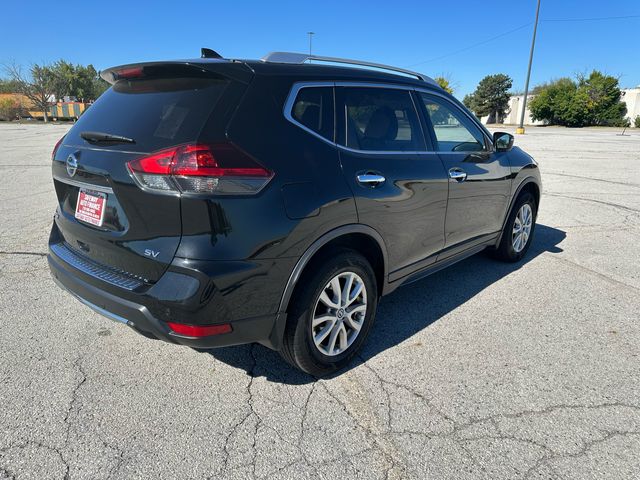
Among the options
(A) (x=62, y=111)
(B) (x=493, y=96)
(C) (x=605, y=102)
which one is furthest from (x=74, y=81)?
(C) (x=605, y=102)

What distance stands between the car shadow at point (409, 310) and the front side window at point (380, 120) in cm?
133

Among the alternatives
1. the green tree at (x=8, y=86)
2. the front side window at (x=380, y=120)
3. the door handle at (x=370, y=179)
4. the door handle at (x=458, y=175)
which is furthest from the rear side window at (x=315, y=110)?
the green tree at (x=8, y=86)

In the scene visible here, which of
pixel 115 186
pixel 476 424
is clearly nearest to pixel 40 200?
pixel 115 186

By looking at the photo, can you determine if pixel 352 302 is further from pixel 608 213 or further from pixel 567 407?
pixel 608 213

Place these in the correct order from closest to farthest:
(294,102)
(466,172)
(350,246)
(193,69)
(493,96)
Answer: (193,69)
(294,102)
(350,246)
(466,172)
(493,96)

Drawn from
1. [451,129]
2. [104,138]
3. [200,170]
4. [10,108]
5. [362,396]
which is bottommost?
[362,396]

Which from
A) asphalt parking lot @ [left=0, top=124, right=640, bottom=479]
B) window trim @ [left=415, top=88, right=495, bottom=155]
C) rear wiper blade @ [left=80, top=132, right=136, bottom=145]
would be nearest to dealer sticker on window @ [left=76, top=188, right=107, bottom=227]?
rear wiper blade @ [left=80, top=132, right=136, bottom=145]

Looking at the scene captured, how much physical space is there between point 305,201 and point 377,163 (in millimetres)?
734

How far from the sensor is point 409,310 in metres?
3.65

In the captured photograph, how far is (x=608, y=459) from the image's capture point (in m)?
2.11

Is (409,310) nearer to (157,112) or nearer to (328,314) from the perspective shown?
(328,314)

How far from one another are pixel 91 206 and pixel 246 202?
3.23 feet

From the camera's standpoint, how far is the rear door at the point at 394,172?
2.68 metres

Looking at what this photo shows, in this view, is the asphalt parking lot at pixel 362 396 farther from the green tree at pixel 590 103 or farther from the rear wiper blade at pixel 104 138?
the green tree at pixel 590 103
